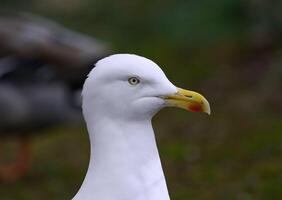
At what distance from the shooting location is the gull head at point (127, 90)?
15.1 ft

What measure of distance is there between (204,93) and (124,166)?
229 inches

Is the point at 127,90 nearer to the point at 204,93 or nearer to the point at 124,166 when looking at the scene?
the point at 124,166

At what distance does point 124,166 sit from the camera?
464 centimetres

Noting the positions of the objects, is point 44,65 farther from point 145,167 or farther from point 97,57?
point 145,167

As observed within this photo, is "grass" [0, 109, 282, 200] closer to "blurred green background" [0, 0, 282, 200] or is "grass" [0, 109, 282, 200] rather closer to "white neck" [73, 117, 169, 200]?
"blurred green background" [0, 0, 282, 200]

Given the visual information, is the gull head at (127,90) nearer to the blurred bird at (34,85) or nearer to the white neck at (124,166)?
the white neck at (124,166)

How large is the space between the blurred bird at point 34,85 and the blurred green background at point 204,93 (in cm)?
42

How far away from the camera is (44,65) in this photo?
9109 mm

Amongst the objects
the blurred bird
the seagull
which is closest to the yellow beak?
the seagull

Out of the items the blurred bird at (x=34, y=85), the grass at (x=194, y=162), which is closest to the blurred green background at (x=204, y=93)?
the grass at (x=194, y=162)

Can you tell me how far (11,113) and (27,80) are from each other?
1.27 ft

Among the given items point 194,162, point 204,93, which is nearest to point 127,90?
point 194,162

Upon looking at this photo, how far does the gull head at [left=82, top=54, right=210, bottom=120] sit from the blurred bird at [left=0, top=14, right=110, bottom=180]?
4243mm

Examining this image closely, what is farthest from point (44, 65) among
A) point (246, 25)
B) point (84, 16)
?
point (84, 16)
